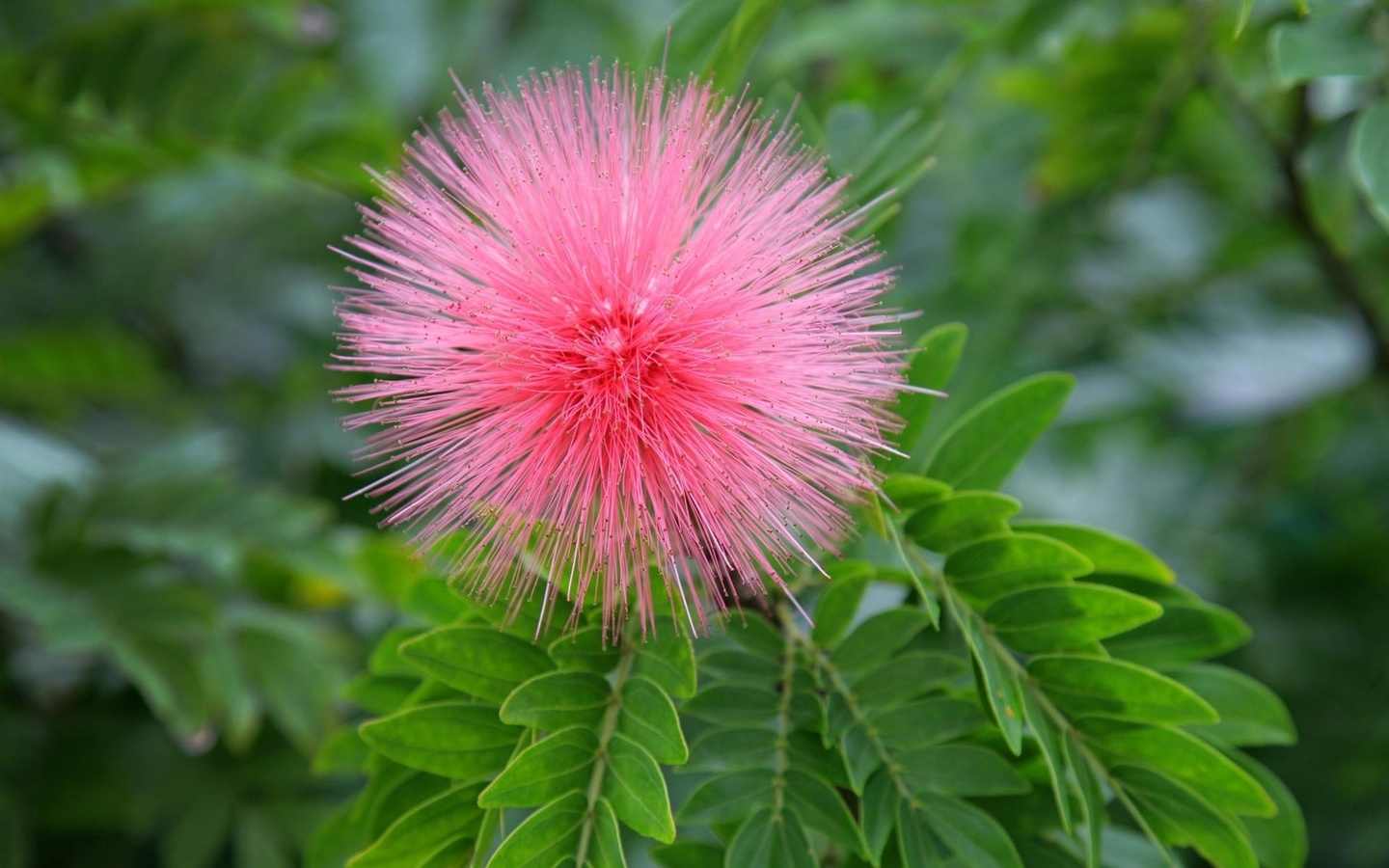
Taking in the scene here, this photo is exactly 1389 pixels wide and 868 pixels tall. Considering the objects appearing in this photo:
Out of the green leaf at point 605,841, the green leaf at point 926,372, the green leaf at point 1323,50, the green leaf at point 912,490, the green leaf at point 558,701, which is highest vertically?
the green leaf at point 1323,50

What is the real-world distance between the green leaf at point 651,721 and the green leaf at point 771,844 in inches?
5.5

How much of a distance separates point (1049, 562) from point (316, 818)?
1691 mm

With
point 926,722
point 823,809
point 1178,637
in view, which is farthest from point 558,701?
point 1178,637

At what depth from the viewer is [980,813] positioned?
120cm

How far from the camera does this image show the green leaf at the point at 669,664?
1164mm

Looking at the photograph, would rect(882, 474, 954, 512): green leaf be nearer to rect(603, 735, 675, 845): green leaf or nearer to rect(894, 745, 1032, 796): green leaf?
rect(894, 745, 1032, 796): green leaf

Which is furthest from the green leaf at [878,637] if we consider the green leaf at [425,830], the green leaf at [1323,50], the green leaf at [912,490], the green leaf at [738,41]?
the green leaf at [1323,50]

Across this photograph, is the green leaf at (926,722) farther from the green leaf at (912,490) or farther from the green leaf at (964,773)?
the green leaf at (912,490)

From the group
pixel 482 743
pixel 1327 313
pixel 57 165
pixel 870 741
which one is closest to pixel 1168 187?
pixel 1327 313

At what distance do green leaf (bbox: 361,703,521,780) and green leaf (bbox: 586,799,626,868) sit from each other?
0.15m

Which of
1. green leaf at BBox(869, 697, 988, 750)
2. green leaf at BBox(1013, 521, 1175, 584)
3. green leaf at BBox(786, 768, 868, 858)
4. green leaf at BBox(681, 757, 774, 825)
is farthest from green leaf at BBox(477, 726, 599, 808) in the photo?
green leaf at BBox(1013, 521, 1175, 584)

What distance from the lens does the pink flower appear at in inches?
47.6

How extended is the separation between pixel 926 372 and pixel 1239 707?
60cm

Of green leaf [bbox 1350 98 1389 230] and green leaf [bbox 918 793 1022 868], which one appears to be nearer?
green leaf [bbox 918 793 1022 868]
